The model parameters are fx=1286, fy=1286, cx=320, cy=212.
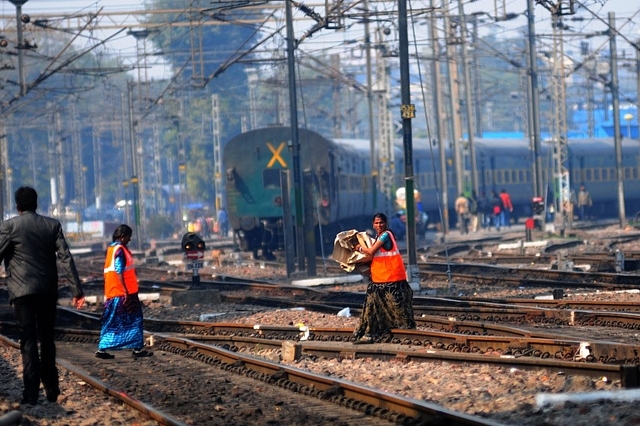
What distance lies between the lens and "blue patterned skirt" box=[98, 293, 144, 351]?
13195 mm

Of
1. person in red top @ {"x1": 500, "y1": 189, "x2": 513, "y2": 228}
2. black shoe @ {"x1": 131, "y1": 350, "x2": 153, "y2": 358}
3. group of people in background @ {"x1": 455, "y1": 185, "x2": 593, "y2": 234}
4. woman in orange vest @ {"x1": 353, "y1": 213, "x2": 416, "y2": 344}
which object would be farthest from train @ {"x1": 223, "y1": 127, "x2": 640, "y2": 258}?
black shoe @ {"x1": 131, "y1": 350, "x2": 153, "y2": 358}

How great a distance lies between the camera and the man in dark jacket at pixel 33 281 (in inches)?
380

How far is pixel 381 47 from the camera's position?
3750cm

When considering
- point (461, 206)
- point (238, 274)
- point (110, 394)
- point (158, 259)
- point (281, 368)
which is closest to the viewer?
point (110, 394)

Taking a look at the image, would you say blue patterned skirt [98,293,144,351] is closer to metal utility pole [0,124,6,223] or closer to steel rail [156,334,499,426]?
steel rail [156,334,499,426]

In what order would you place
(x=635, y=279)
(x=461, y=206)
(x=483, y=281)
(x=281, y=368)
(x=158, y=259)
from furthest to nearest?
1. (x=461, y=206)
2. (x=158, y=259)
3. (x=483, y=281)
4. (x=635, y=279)
5. (x=281, y=368)

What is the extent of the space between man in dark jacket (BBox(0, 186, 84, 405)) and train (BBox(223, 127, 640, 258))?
1463cm

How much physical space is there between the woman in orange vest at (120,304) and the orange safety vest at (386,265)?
2.48m

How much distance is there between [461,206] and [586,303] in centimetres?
3010

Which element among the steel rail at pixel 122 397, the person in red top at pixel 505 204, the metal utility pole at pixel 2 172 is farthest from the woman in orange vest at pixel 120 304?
the person in red top at pixel 505 204

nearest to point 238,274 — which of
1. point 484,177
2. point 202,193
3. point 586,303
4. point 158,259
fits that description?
point 158,259

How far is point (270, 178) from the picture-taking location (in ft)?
112

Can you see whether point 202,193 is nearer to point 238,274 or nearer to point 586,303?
point 238,274

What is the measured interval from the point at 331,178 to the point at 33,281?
24975 mm
